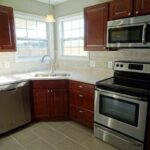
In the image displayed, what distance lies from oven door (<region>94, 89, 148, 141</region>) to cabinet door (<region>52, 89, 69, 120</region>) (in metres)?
0.74

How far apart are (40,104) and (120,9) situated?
6.98 feet

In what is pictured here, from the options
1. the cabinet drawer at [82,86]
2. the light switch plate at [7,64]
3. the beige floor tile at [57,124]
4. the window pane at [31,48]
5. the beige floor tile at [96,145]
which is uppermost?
the window pane at [31,48]

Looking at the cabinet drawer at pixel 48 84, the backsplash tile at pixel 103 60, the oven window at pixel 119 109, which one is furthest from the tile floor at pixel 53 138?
the backsplash tile at pixel 103 60

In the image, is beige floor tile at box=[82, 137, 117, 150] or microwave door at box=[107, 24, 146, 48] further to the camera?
beige floor tile at box=[82, 137, 117, 150]

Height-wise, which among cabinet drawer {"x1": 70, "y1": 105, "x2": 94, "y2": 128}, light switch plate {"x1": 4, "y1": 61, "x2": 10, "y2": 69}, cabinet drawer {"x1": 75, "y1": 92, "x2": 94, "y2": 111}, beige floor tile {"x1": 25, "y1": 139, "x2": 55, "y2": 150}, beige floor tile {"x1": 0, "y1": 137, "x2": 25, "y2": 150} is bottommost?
beige floor tile {"x1": 25, "y1": 139, "x2": 55, "y2": 150}

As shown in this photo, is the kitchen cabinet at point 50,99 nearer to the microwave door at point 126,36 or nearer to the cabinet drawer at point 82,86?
the cabinet drawer at point 82,86

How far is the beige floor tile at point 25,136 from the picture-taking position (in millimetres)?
2438

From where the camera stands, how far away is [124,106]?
2.06 m

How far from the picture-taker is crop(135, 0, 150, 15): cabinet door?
1.96m

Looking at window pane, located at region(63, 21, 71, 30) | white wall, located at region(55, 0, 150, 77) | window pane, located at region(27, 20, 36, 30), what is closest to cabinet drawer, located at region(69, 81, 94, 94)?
white wall, located at region(55, 0, 150, 77)

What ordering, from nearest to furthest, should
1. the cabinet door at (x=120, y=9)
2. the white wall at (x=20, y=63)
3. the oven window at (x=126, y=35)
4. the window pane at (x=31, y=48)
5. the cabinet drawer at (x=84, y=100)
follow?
the oven window at (x=126, y=35) < the cabinet door at (x=120, y=9) < the cabinet drawer at (x=84, y=100) < the white wall at (x=20, y=63) < the window pane at (x=31, y=48)

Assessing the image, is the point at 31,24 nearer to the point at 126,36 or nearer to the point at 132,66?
the point at 126,36

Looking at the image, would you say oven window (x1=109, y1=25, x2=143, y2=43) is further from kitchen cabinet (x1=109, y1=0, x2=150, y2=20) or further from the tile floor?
the tile floor

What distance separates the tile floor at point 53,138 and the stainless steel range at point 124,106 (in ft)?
0.66
